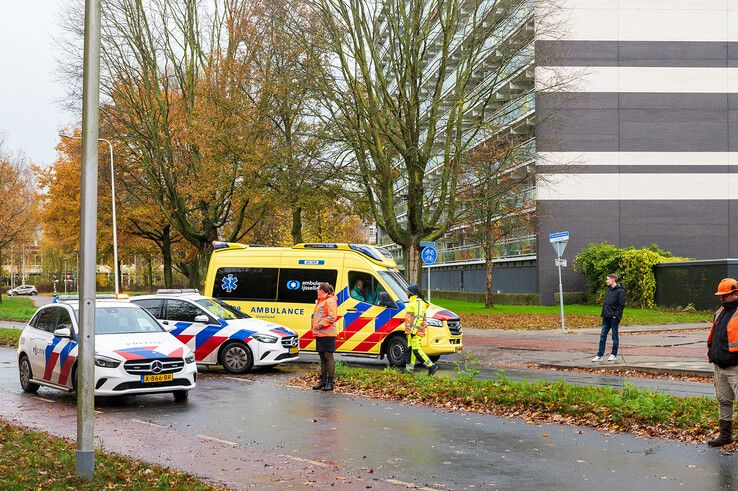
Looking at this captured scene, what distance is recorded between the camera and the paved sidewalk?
715 inches

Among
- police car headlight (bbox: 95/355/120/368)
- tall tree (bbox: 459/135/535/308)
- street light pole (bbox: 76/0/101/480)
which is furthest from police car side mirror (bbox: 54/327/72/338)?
tall tree (bbox: 459/135/535/308)

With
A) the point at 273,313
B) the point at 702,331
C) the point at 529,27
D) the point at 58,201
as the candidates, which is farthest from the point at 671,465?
the point at 58,201

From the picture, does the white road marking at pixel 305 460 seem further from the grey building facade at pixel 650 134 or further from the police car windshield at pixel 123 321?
the grey building facade at pixel 650 134

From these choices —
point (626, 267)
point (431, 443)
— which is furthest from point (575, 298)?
point (431, 443)

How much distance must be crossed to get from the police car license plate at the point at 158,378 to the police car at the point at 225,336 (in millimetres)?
4004

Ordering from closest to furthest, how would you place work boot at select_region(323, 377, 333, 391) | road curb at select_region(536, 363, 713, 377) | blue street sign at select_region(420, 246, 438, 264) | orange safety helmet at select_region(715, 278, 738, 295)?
1. orange safety helmet at select_region(715, 278, 738, 295)
2. work boot at select_region(323, 377, 333, 391)
3. road curb at select_region(536, 363, 713, 377)
4. blue street sign at select_region(420, 246, 438, 264)

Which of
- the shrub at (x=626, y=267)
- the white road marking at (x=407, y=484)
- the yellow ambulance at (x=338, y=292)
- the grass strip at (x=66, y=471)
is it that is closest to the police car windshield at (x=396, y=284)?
the yellow ambulance at (x=338, y=292)

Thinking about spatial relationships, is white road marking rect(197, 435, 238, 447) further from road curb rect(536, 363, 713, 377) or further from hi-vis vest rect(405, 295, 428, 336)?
road curb rect(536, 363, 713, 377)

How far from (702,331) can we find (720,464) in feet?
68.0

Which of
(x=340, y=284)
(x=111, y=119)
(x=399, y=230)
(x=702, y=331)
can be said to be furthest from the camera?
(x=111, y=119)

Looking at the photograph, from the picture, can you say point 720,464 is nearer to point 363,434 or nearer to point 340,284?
point 363,434

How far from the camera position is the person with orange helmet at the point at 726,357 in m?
9.01

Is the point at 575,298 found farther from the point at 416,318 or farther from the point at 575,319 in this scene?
the point at 416,318

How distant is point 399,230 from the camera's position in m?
30.8
